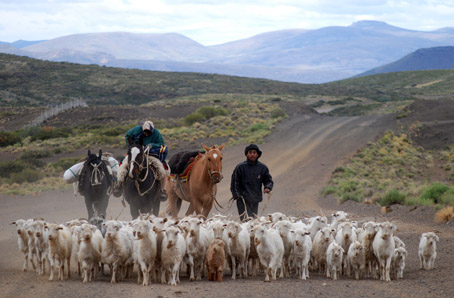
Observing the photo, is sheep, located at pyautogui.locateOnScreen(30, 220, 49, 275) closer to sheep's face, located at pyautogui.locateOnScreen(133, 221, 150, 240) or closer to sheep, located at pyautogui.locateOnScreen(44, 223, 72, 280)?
sheep, located at pyautogui.locateOnScreen(44, 223, 72, 280)

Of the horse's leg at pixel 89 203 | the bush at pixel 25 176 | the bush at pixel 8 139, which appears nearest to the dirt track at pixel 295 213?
the horse's leg at pixel 89 203

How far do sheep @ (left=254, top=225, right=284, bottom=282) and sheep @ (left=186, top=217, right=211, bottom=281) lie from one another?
0.96 m

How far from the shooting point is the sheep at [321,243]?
39.0ft

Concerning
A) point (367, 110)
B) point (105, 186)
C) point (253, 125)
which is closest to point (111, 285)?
point (105, 186)

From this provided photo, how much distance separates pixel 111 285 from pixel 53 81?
261ft

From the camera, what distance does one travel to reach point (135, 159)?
13719mm

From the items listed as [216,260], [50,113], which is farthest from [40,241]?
[50,113]

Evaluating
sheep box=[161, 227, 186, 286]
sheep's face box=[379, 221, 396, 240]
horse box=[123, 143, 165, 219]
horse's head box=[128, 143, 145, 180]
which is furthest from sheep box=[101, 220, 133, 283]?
sheep's face box=[379, 221, 396, 240]

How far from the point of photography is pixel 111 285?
1016cm

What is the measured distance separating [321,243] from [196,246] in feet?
8.27

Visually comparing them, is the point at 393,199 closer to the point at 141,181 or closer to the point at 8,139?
the point at 141,181

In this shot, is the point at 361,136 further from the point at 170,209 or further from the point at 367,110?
the point at 367,110

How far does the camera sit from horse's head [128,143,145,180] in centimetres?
1368

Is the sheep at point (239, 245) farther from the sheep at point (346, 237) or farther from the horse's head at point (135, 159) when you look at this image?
the horse's head at point (135, 159)
